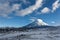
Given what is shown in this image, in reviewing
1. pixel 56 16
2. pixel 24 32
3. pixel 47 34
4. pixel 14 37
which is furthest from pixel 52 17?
pixel 14 37

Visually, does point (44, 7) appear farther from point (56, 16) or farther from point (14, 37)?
point (14, 37)

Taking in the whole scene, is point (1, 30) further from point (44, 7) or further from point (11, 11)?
point (44, 7)

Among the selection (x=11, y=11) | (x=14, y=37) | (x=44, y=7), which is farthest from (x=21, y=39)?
(x=44, y=7)

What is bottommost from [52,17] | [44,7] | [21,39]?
[21,39]

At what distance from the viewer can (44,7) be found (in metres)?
2.97

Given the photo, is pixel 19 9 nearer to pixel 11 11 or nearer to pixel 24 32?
pixel 11 11

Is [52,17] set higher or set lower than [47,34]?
higher

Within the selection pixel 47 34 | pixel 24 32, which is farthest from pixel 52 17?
pixel 24 32

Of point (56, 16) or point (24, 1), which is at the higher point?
point (24, 1)

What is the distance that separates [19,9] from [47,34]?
73 centimetres

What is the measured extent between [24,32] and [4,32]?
0.39m

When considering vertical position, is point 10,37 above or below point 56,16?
below

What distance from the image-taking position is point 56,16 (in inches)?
117

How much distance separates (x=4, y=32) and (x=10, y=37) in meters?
0.15
